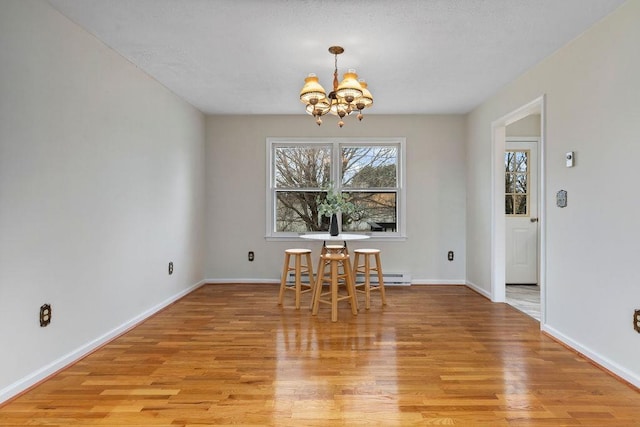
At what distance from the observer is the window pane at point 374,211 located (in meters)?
5.13

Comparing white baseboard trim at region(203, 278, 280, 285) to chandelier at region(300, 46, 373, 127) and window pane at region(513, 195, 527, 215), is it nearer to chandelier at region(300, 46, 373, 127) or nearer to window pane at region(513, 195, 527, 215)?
chandelier at region(300, 46, 373, 127)

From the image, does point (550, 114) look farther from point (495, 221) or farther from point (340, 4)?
point (340, 4)

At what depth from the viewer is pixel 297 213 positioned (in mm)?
5172

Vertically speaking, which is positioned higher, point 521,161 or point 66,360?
point 521,161

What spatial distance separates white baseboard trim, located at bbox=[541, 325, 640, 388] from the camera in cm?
220

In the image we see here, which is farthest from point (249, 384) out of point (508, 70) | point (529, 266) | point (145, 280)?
point (529, 266)

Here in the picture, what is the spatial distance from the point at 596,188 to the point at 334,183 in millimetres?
3112

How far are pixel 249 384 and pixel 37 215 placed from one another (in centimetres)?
166

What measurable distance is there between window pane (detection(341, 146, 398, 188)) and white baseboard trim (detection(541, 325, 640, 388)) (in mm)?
2714

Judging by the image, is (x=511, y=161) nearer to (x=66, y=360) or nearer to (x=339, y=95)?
(x=339, y=95)

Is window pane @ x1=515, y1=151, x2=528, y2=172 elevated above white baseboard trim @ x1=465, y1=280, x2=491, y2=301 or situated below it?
above

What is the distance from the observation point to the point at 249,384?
2.18 metres

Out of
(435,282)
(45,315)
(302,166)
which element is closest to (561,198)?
(435,282)

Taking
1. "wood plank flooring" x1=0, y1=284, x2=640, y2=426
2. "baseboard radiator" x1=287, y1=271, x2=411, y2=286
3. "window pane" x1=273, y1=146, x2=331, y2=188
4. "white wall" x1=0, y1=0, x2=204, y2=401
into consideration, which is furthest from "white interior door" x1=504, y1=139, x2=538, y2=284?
"white wall" x1=0, y1=0, x2=204, y2=401
